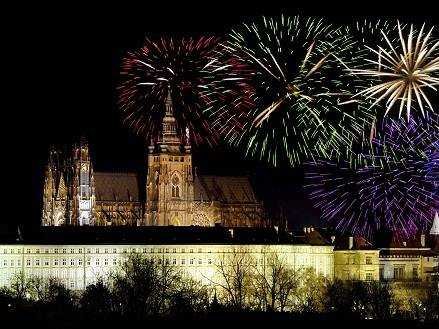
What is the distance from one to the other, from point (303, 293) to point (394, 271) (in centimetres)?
2630

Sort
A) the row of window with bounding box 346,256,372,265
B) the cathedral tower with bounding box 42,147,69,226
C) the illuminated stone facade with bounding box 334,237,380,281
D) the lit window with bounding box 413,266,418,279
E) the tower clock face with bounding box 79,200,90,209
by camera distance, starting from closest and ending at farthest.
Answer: the illuminated stone facade with bounding box 334,237,380,281
the row of window with bounding box 346,256,372,265
the lit window with bounding box 413,266,418,279
the tower clock face with bounding box 79,200,90,209
the cathedral tower with bounding box 42,147,69,226

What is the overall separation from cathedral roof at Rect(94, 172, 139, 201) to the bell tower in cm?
616

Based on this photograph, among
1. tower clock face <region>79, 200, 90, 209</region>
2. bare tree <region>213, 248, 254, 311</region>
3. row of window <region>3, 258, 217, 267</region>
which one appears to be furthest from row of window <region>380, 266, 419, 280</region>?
tower clock face <region>79, 200, 90, 209</region>

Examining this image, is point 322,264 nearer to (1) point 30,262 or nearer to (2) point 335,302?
(1) point 30,262

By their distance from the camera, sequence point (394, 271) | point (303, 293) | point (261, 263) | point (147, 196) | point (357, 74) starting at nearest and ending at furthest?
1. point (357, 74)
2. point (303, 293)
3. point (261, 263)
4. point (394, 271)
5. point (147, 196)

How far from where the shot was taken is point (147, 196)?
463 feet

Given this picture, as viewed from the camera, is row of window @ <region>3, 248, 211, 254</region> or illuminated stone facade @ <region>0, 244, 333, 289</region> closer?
illuminated stone facade @ <region>0, 244, 333, 289</region>

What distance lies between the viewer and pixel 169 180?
14025 centimetres

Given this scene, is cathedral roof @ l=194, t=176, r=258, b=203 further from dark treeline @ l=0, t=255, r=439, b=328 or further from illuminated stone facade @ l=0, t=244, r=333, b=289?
dark treeline @ l=0, t=255, r=439, b=328

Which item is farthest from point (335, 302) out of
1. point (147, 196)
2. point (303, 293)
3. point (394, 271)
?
point (147, 196)

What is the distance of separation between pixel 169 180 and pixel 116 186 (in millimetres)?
11081

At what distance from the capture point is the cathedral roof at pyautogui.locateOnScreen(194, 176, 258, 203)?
14975 centimetres

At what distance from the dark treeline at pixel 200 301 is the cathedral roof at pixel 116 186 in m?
33.1

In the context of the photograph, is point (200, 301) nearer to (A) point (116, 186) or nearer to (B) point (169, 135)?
(B) point (169, 135)
